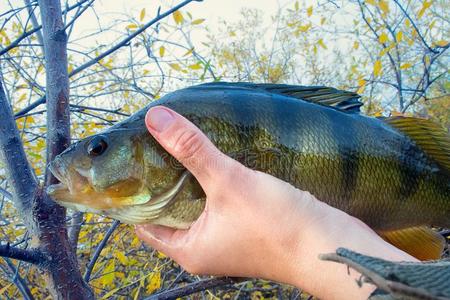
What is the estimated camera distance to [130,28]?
118 inches

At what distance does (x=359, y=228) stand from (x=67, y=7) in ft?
5.77

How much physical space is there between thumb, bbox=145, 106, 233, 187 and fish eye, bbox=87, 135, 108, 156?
0.64 ft

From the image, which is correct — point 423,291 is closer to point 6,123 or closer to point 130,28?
point 6,123

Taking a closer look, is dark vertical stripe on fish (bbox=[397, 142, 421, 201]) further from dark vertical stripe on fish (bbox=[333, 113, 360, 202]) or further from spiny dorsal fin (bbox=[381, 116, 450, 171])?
dark vertical stripe on fish (bbox=[333, 113, 360, 202])

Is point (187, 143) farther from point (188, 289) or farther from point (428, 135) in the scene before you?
point (428, 135)

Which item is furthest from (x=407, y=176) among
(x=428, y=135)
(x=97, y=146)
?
(x=97, y=146)

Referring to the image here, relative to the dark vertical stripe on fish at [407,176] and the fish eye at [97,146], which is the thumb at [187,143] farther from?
the dark vertical stripe on fish at [407,176]

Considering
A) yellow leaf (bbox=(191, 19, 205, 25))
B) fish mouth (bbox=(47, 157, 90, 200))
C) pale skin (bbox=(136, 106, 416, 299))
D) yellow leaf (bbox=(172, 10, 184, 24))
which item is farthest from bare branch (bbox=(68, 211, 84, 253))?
yellow leaf (bbox=(191, 19, 205, 25))

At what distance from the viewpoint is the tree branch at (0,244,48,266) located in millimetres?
1375

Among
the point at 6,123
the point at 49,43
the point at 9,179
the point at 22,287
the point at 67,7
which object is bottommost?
the point at 22,287

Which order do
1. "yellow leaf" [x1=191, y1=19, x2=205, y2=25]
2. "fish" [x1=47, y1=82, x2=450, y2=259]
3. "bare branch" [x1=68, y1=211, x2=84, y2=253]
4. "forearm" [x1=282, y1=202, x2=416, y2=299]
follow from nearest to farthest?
"forearm" [x1=282, y1=202, x2=416, y2=299] → "fish" [x1=47, y1=82, x2=450, y2=259] → "bare branch" [x1=68, y1=211, x2=84, y2=253] → "yellow leaf" [x1=191, y1=19, x2=205, y2=25]

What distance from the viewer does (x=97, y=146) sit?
1.61 metres

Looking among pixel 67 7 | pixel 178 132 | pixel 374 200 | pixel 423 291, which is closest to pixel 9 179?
pixel 178 132

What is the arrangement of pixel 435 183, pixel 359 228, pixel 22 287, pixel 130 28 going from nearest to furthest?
pixel 359 228 < pixel 435 183 < pixel 22 287 < pixel 130 28
